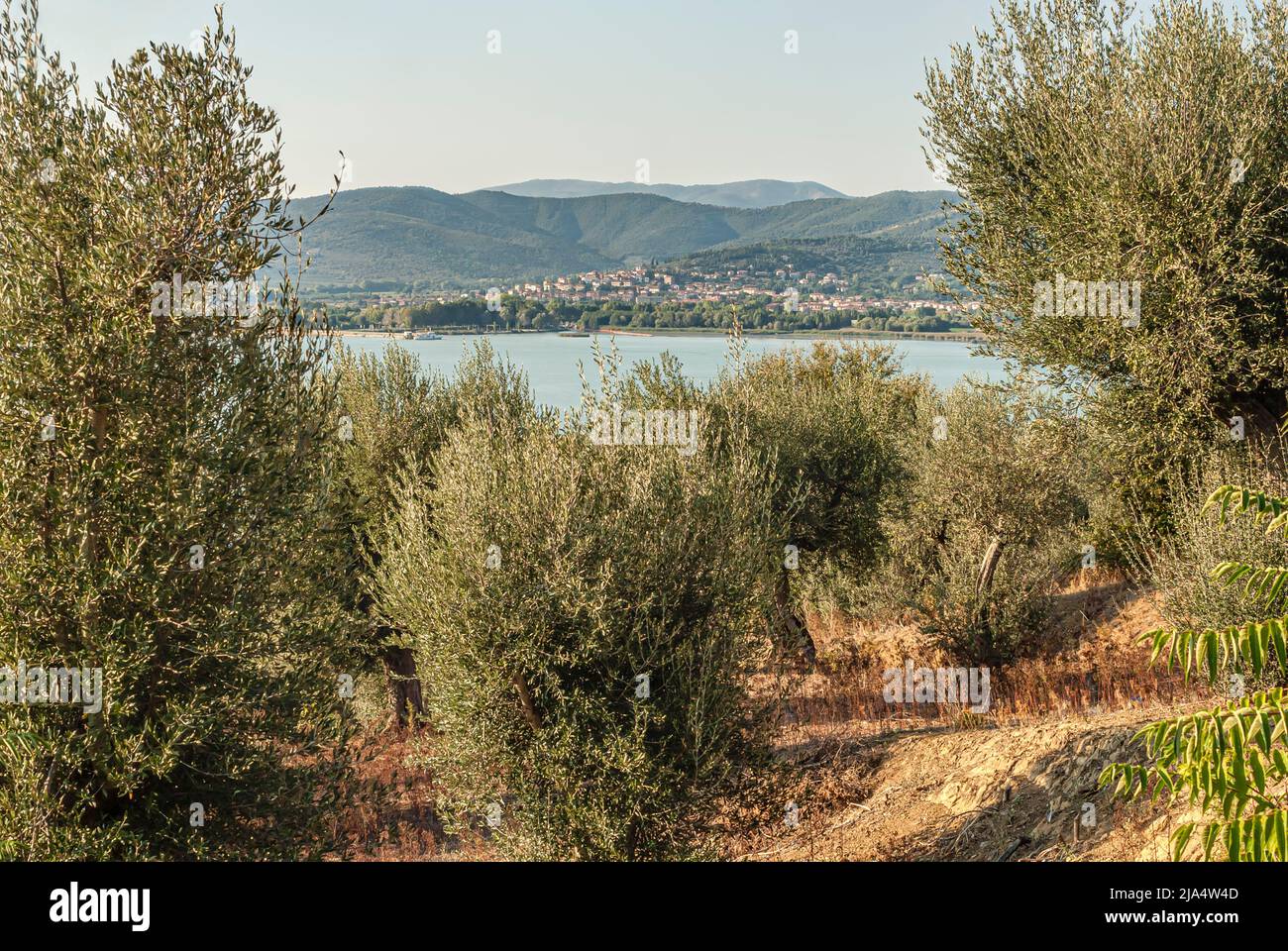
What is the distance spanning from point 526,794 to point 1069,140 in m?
13.6

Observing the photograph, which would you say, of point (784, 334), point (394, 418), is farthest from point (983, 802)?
point (784, 334)

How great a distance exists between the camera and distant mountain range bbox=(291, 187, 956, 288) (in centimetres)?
8175

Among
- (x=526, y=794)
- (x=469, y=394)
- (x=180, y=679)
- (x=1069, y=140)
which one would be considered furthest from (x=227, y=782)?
(x=1069, y=140)

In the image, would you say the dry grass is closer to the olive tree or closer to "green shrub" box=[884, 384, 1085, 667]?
"green shrub" box=[884, 384, 1085, 667]

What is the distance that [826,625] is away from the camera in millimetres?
29469

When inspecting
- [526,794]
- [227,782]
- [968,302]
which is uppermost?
[968,302]

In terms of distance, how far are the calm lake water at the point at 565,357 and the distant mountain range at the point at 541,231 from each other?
65.9 feet

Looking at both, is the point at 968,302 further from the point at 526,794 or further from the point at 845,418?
the point at 526,794

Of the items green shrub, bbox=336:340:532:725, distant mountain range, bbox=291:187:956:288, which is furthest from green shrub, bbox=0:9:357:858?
distant mountain range, bbox=291:187:956:288

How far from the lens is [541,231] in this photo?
4387 inches

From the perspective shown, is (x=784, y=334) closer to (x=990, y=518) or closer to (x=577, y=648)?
(x=990, y=518)

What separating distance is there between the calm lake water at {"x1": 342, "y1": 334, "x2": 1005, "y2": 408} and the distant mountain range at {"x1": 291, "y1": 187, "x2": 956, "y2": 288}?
2009 cm

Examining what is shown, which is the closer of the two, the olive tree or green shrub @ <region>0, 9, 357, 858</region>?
green shrub @ <region>0, 9, 357, 858</region>
